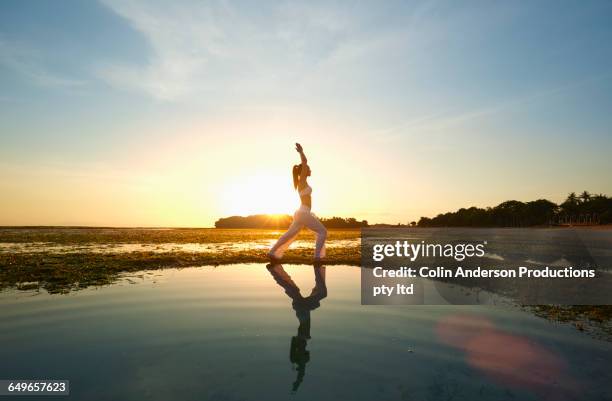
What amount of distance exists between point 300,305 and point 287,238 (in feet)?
23.3

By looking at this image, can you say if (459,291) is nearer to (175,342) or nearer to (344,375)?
(344,375)

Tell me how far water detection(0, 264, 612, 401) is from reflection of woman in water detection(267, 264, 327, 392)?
0.14 ft

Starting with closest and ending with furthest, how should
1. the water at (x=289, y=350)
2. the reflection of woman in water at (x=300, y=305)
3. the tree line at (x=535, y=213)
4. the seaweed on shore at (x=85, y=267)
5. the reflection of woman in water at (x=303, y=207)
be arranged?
the water at (x=289, y=350)
the reflection of woman in water at (x=300, y=305)
the seaweed on shore at (x=85, y=267)
the reflection of woman in water at (x=303, y=207)
the tree line at (x=535, y=213)

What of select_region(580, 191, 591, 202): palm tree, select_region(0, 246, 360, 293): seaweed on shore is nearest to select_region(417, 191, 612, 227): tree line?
select_region(580, 191, 591, 202): palm tree

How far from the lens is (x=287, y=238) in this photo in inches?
619

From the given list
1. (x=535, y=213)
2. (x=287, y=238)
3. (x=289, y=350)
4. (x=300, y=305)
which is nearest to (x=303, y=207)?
(x=287, y=238)

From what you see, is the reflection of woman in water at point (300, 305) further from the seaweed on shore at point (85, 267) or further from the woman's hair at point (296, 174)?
the woman's hair at point (296, 174)

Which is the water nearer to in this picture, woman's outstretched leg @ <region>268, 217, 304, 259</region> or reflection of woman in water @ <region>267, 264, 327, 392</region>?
reflection of woman in water @ <region>267, 264, 327, 392</region>

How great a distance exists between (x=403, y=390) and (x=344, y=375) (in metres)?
0.72

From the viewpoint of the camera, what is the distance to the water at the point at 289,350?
428 cm

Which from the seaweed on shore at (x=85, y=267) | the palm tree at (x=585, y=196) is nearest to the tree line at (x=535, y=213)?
the palm tree at (x=585, y=196)

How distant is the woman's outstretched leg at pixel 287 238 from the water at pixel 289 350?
583cm

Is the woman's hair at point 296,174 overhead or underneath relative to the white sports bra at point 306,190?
overhead

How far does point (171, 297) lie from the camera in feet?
31.1
